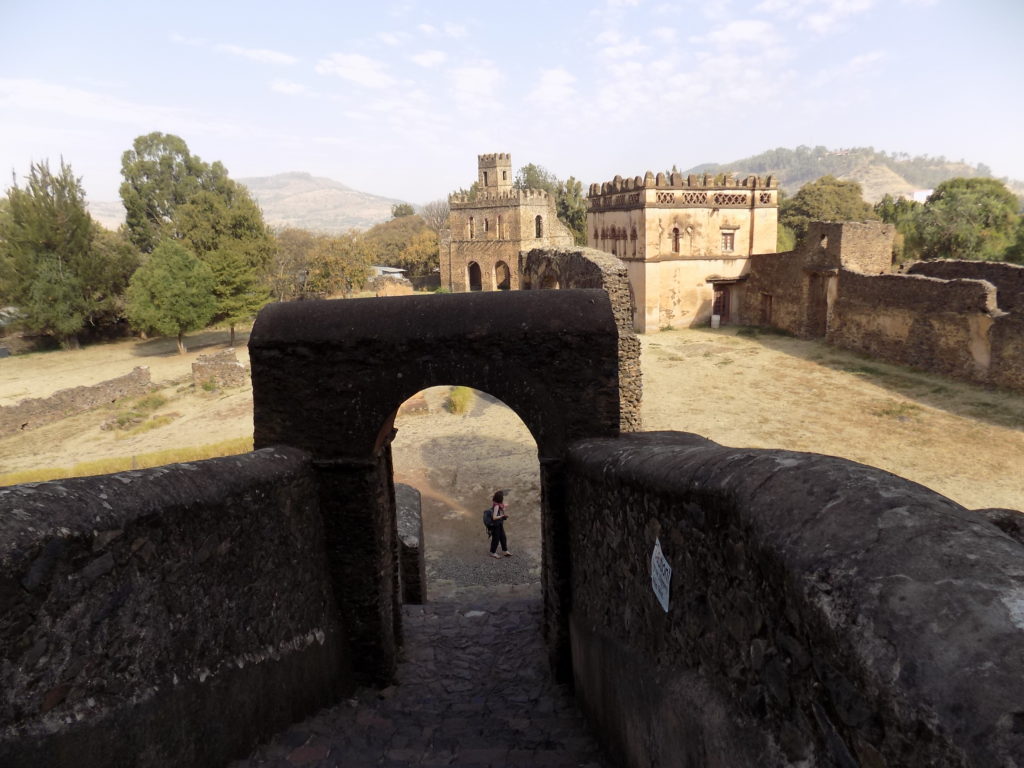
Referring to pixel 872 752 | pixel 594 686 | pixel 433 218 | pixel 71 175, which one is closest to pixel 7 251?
pixel 71 175

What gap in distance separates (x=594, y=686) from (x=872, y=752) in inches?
142

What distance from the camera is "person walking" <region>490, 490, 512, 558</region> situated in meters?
10.4

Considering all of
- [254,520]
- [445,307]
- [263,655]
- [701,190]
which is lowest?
[263,655]

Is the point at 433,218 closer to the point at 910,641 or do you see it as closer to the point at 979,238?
the point at 979,238

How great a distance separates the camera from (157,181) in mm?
52875

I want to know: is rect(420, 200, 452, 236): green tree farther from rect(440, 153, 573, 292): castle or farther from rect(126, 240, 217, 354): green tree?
rect(126, 240, 217, 354): green tree

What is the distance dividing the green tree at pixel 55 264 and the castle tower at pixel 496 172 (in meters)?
28.8

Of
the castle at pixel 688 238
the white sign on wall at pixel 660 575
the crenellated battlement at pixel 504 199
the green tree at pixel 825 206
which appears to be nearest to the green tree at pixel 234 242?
the crenellated battlement at pixel 504 199

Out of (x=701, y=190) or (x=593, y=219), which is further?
(x=593, y=219)

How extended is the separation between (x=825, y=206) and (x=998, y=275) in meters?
33.8

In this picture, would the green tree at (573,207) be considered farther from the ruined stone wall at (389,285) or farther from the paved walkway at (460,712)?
the paved walkway at (460,712)

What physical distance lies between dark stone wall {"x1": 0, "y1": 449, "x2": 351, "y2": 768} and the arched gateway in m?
0.82

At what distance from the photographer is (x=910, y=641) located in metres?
1.75

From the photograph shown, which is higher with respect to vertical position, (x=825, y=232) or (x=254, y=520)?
(x=825, y=232)
